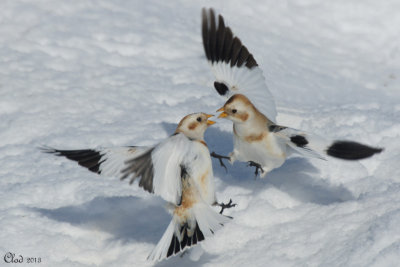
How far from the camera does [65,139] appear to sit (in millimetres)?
4316

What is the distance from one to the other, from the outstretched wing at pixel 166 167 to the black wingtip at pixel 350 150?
82cm

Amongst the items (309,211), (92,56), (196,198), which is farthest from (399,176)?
(92,56)

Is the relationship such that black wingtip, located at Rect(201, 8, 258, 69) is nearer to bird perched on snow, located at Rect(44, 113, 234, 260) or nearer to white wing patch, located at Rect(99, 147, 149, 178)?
bird perched on snow, located at Rect(44, 113, 234, 260)

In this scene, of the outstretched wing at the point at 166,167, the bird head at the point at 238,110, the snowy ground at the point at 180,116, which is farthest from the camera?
the bird head at the point at 238,110

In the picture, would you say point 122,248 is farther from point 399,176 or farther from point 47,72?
point 47,72

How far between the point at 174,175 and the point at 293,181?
47.3 inches

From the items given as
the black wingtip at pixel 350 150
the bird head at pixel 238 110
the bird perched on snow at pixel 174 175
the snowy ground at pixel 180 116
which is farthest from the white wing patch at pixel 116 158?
the black wingtip at pixel 350 150

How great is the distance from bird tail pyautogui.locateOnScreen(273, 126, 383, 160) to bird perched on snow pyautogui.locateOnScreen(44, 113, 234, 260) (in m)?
0.60

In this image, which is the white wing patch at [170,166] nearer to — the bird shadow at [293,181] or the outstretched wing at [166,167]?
the outstretched wing at [166,167]

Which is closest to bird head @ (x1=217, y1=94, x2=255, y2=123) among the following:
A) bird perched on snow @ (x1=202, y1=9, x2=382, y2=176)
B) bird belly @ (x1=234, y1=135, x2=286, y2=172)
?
bird perched on snow @ (x1=202, y1=9, x2=382, y2=176)

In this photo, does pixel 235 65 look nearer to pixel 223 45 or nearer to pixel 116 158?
pixel 223 45

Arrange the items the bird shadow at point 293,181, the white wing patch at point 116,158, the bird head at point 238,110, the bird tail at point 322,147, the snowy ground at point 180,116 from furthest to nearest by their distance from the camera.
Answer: the bird shadow at point 293,181
the bird head at point 238,110
the snowy ground at point 180,116
the bird tail at point 322,147
the white wing patch at point 116,158

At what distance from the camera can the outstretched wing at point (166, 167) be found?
2762mm

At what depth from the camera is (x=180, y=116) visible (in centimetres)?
473
